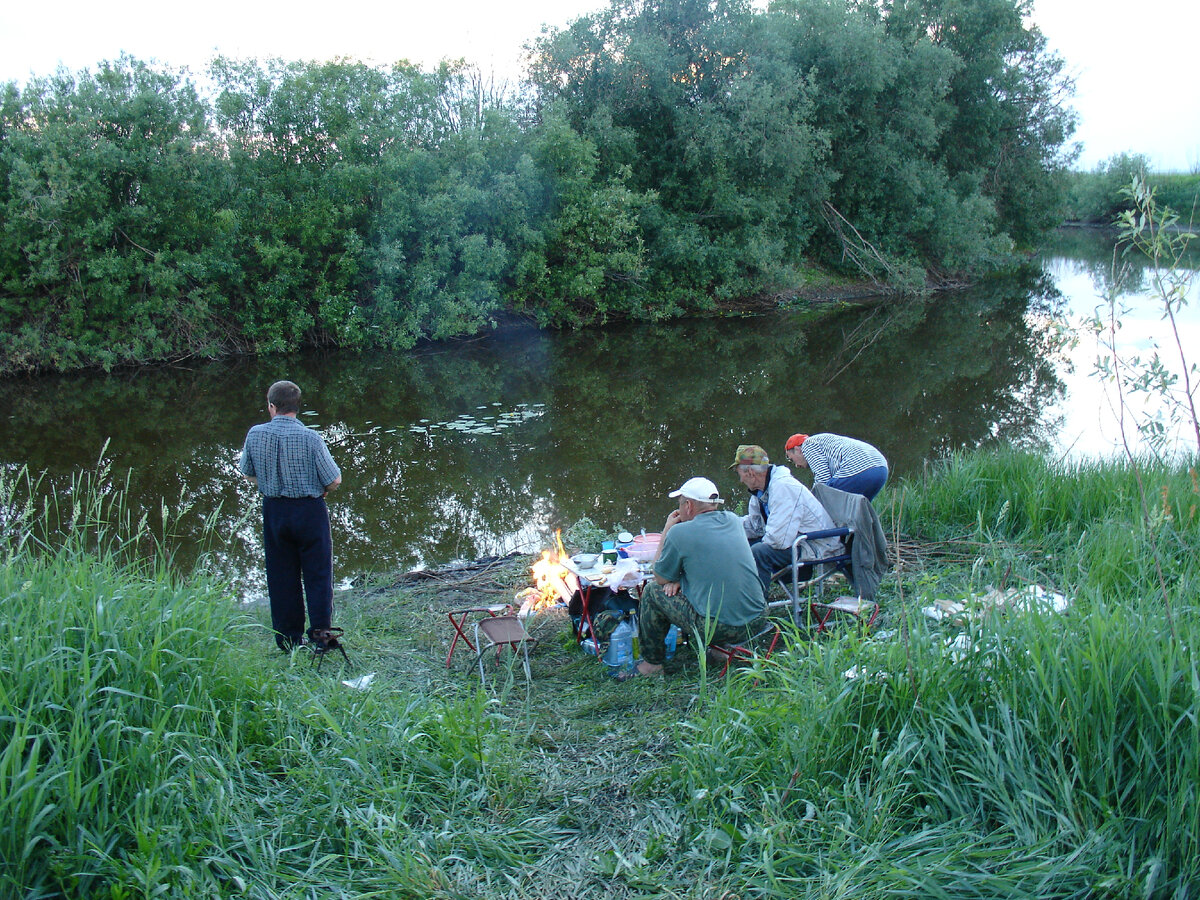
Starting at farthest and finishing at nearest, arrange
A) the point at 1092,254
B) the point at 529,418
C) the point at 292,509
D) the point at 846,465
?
1. the point at 1092,254
2. the point at 529,418
3. the point at 846,465
4. the point at 292,509

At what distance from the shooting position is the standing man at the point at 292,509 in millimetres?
4898

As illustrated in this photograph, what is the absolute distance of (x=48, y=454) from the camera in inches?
449

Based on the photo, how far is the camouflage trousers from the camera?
14.7 ft

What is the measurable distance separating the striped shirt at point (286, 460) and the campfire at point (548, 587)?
5.10ft

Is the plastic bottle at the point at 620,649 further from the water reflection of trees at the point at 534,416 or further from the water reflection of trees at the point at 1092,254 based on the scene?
the water reflection of trees at the point at 1092,254

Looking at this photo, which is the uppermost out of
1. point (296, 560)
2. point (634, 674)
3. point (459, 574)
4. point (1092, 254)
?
point (1092, 254)

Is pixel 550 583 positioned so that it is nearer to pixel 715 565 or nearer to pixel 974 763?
pixel 715 565

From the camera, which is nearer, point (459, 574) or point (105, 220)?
point (459, 574)

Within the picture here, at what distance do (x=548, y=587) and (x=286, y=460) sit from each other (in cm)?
187

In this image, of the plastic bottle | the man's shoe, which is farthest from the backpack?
the man's shoe

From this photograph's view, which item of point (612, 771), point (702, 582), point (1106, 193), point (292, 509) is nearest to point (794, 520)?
point (702, 582)

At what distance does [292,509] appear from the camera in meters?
4.99

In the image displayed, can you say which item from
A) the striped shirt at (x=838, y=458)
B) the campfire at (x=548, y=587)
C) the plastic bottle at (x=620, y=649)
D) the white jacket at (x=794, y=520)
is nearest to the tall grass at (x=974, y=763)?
the plastic bottle at (x=620, y=649)

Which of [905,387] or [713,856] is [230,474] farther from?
[905,387]
